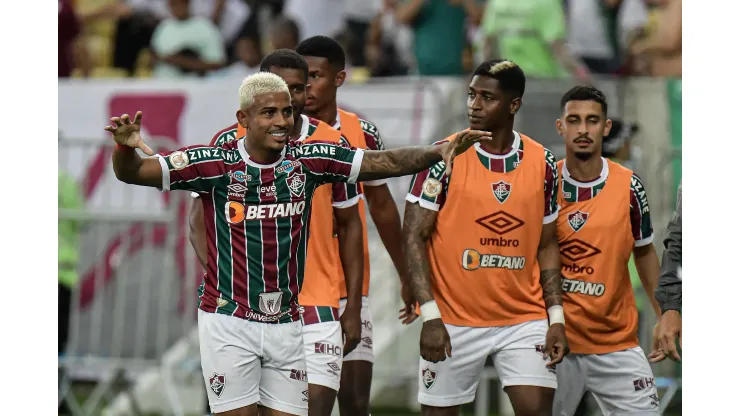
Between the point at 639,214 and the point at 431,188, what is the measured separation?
1.48m

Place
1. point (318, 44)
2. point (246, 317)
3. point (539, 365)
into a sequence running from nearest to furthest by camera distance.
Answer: point (246, 317) → point (539, 365) → point (318, 44)

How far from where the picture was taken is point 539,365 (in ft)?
25.1

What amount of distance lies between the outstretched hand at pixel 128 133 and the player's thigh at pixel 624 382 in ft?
11.2

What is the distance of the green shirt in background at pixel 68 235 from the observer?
38.0 ft

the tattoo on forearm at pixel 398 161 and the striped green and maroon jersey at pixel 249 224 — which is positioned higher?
the tattoo on forearm at pixel 398 161

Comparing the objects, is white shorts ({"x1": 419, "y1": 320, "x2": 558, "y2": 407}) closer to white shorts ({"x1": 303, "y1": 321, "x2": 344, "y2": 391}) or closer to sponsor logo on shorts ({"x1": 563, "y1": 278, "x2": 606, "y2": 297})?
sponsor logo on shorts ({"x1": 563, "y1": 278, "x2": 606, "y2": 297})

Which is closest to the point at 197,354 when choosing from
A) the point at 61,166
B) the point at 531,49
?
the point at 61,166

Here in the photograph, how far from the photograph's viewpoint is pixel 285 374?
691 cm

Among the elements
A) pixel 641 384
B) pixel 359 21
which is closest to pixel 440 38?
pixel 359 21

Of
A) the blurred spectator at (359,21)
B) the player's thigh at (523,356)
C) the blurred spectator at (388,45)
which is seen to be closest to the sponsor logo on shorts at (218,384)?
the player's thigh at (523,356)

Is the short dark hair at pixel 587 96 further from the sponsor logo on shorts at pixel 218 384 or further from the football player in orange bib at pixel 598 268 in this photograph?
the sponsor logo on shorts at pixel 218 384

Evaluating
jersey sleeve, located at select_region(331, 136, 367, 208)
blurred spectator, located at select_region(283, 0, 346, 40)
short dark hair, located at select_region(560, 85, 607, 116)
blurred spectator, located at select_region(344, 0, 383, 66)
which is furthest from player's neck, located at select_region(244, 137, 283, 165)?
blurred spectator, located at select_region(283, 0, 346, 40)

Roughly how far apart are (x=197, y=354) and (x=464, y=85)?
3945 millimetres

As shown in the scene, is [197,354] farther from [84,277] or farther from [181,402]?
[84,277]
